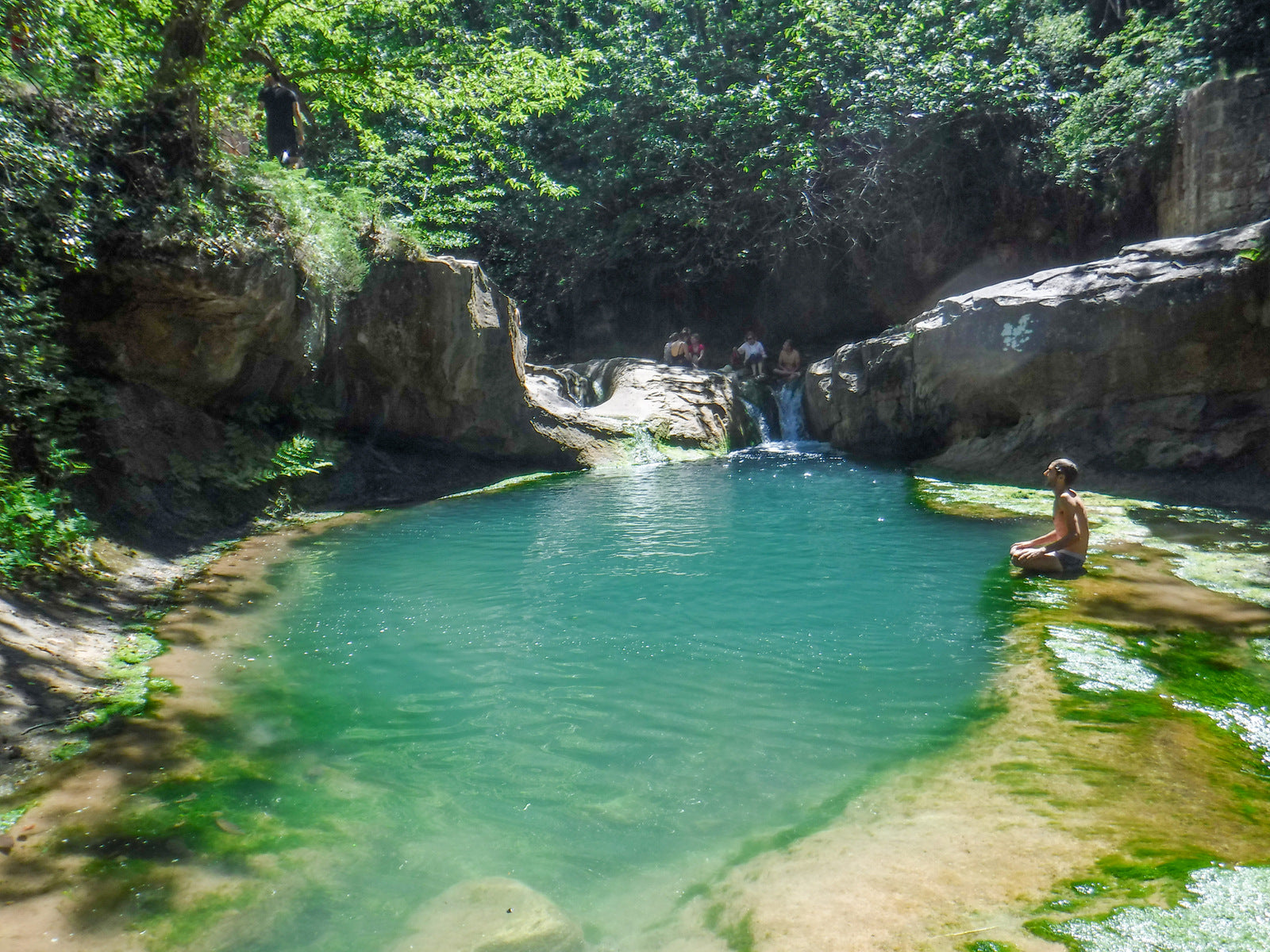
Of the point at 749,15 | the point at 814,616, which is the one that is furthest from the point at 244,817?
the point at 749,15

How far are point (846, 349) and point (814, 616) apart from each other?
32.7ft

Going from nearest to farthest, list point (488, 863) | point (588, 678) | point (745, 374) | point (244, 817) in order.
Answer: point (488, 863)
point (244, 817)
point (588, 678)
point (745, 374)

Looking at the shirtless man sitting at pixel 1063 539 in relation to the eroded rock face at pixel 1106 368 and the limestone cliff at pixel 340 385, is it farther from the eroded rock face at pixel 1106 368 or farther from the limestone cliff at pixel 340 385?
the limestone cliff at pixel 340 385

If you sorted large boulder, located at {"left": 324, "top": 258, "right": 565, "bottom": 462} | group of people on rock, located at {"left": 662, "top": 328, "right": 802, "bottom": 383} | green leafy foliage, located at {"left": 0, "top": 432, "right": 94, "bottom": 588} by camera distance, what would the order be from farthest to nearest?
1. group of people on rock, located at {"left": 662, "top": 328, "right": 802, "bottom": 383}
2. large boulder, located at {"left": 324, "top": 258, "right": 565, "bottom": 462}
3. green leafy foliage, located at {"left": 0, "top": 432, "right": 94, "bottom": 588}

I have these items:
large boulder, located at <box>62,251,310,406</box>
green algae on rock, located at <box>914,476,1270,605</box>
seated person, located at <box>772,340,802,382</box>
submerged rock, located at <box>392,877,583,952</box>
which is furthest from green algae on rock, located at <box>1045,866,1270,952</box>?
seated person, located at <box>772,340,802,382</box>

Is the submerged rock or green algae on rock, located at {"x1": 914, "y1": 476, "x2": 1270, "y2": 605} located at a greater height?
→ green algae on rock, located at {"x1": 914, "y1": 476, "x2": 1270, "y2": 605}

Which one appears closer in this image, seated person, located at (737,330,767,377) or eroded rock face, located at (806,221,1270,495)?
eroded rock face, located at (806,221,1270,495)

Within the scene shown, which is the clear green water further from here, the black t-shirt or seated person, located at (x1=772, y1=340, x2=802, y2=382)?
seated person, located at (x1=772, y1=340, x2=802, y2=382)

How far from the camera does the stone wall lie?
42.4 feet

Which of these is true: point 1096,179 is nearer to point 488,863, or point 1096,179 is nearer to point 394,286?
point 394,286

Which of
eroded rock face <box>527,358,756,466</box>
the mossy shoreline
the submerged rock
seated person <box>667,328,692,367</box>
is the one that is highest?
seated person <box>667,328,692,367</box>

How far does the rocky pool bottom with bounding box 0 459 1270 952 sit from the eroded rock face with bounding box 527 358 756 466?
31.0 feet

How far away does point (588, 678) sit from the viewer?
205 inches

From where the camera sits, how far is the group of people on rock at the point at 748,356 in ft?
63.4
